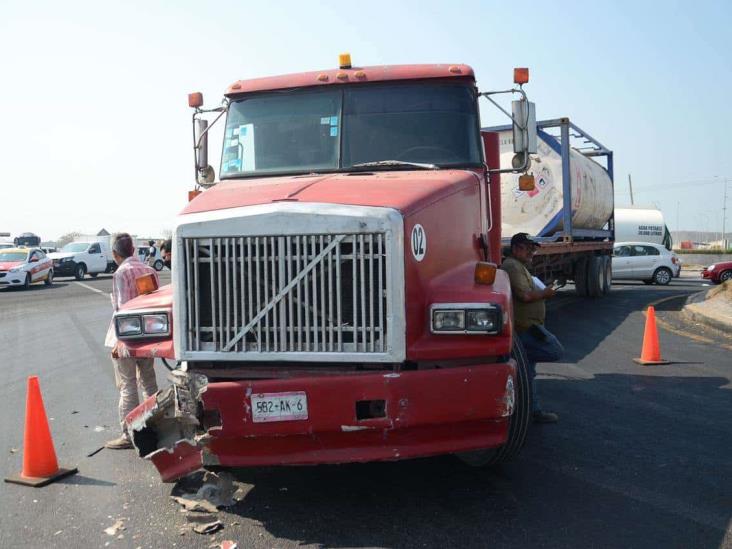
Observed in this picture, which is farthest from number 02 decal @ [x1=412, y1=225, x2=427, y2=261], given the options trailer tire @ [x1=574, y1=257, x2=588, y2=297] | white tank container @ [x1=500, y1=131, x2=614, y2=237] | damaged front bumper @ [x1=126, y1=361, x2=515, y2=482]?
trailer tire @ [x1=574, y1=257, x2=588, y2=297]

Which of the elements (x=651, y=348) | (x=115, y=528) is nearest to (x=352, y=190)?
(x=115, y=528)

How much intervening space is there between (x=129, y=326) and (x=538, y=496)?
8.95 ft

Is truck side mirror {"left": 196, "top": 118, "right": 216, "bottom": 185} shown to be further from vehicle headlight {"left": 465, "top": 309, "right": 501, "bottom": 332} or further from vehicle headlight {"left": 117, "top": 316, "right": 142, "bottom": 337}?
vehicle headlight {"left": 465, "top": 309, "right": 501, "bottom": 332}

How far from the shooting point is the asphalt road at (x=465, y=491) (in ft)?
14.1

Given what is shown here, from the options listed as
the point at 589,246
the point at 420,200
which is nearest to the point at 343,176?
the point at 420,200

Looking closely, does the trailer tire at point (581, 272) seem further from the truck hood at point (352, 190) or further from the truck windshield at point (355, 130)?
the truck hood at point (352, 190)

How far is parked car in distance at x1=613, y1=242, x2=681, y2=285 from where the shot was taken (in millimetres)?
25484

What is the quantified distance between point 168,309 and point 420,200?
1.65 m

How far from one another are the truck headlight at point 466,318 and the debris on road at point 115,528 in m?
2.12

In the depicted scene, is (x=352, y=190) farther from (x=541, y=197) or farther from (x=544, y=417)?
(x=541, y=197)

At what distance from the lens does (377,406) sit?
4309 mm

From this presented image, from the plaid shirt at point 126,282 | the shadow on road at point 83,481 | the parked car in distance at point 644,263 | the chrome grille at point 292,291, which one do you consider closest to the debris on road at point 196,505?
the shadow on road at point 83,481

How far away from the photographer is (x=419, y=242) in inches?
178

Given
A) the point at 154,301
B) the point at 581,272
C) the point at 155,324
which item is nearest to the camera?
the point at 155,324
